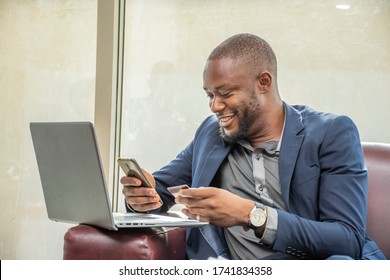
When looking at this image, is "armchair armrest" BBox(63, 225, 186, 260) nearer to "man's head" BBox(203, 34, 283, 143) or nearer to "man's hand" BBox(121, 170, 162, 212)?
"man's hand" BBox(121, 170, 162, 212)

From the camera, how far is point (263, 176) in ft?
6.40

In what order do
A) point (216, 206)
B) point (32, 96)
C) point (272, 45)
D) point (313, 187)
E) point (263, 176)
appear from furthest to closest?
1. point (32, 96)
2. point (272, 45)
3. point (263, 176)
4. point (313, 187)
5. point (216, 206)

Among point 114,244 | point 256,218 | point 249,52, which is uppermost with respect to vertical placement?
point 249,52

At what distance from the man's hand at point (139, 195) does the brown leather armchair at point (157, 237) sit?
0.13 meters

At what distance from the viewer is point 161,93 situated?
3.03 meters

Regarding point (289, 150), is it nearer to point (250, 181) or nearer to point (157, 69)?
point (250, 181)

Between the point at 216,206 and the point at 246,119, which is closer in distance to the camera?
the point at 216,206

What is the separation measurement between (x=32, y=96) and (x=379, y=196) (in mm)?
2076

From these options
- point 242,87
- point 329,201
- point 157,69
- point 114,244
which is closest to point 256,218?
point 329,201

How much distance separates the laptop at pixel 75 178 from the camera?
1.63 m

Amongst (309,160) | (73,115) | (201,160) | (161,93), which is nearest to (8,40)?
(73,115)

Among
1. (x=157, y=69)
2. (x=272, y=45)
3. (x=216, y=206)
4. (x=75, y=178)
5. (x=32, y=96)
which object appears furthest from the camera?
(x=32, y=96)

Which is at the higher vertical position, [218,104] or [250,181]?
[218,104]

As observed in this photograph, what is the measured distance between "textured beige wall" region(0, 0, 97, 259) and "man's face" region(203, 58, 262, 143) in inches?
51.0
